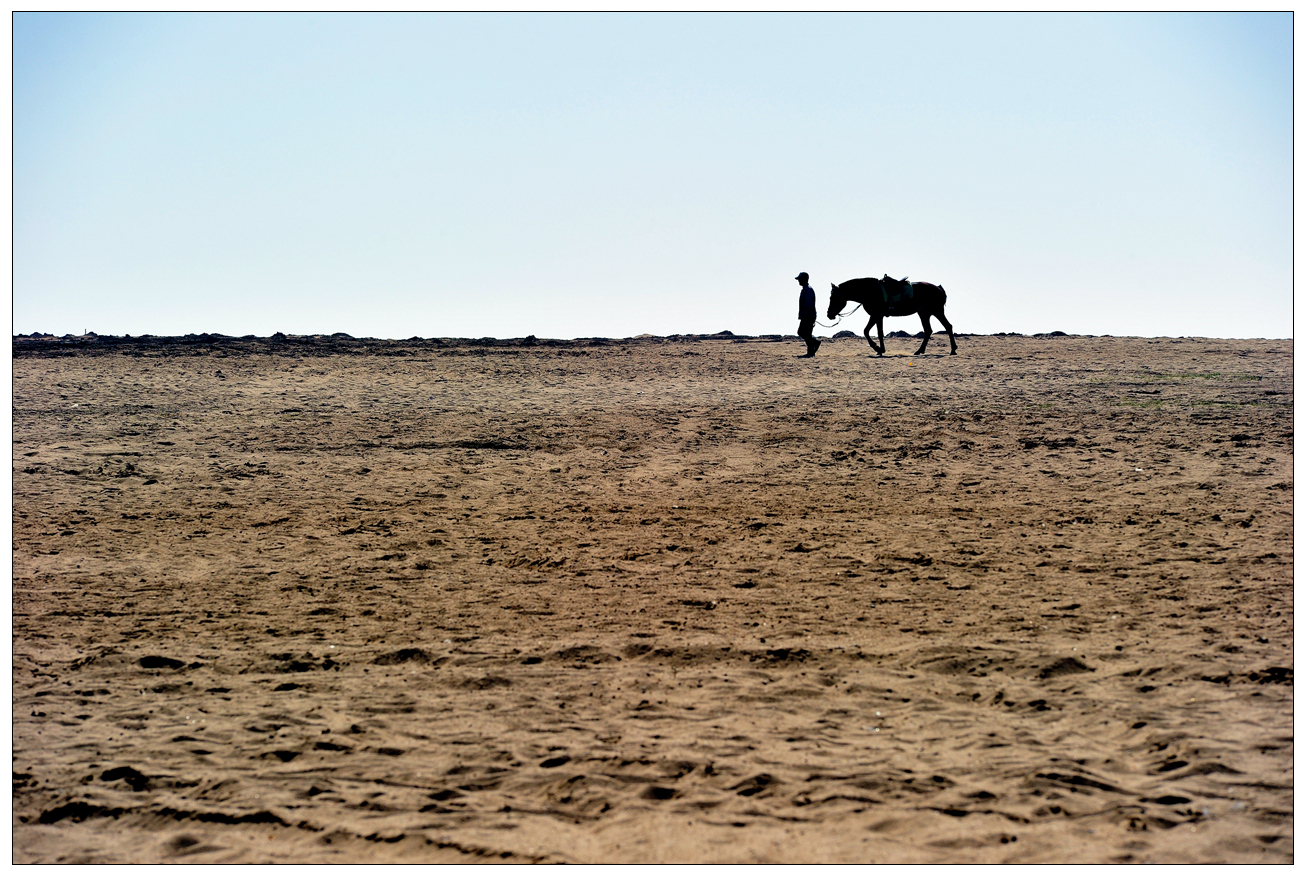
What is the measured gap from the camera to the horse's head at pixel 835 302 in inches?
741

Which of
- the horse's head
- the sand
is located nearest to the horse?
the horse's head

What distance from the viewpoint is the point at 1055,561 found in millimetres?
7934

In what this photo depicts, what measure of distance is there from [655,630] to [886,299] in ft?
43.3

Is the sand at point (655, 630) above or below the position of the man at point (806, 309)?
below

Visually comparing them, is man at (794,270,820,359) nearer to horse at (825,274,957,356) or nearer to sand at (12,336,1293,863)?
horse at (825,274,957,356)

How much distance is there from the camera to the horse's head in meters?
18.8

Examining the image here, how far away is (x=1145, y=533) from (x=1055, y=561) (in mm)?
1120

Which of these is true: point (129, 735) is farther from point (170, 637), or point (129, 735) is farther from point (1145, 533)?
point (1145, 533)

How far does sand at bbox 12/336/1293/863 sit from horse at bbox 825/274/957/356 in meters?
5.19

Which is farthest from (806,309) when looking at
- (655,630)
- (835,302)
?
(655,630)

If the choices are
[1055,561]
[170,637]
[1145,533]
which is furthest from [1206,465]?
[170,637]

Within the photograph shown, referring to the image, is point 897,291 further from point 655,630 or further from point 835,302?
point 655,630

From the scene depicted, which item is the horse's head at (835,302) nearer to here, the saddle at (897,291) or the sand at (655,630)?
the saddle at (897,291)

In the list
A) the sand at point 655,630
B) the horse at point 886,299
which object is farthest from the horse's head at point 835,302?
the sand at point 655,630
